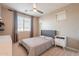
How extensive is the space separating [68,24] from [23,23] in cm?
86

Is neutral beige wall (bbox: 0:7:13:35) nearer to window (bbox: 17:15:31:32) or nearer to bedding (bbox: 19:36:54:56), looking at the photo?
window (bbox: 17:15:31:32)

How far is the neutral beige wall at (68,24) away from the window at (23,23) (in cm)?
27

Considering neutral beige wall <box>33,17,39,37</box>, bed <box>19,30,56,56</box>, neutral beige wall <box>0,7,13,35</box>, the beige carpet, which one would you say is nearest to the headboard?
bed <box>19,30,56,56</box>

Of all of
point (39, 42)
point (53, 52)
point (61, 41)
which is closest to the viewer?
point (53, 52)

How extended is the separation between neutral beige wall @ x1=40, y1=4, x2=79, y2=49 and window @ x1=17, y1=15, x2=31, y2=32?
27 centimetres

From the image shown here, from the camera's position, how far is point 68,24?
4.63 feet

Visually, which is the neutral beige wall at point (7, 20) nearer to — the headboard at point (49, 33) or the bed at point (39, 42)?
the bed at point (39, 42)

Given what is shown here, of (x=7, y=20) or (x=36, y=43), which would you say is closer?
(x=7, y=20)

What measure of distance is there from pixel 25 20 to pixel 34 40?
488 millimetres

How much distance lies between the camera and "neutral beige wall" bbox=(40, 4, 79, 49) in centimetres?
133

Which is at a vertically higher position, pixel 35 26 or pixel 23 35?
pixel 35 26

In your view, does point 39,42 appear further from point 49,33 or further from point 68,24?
point 68,24

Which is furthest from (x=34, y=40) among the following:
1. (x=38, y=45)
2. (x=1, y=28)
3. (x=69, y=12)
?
(x=69, y=12)

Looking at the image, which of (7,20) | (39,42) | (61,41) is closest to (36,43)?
(39,42)
